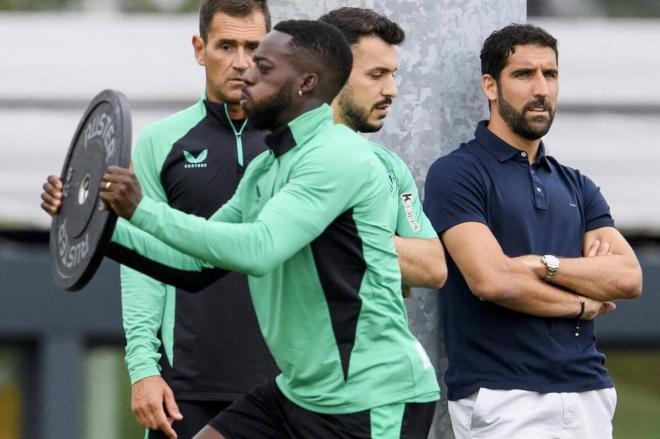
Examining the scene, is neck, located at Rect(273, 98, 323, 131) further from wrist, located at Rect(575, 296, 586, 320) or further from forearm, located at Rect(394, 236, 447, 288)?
wrist, located at Rect(575, 296, 586, 320)

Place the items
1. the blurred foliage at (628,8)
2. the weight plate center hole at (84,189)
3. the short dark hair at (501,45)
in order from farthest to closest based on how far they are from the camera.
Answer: the blurred foliage at (628,8)
the short dark hair at (501,45)
the weight plate center hole at (84,189)

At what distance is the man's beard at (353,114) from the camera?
458cm

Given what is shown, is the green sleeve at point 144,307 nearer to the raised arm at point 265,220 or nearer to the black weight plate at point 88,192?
the black weight plate at point 88,192

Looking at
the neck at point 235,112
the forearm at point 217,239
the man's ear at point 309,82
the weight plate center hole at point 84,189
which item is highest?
the man's ear at point 309,82

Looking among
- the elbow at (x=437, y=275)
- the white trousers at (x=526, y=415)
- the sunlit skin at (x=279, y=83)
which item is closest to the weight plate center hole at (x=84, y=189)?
the sunlit skin at (x=279, y=83)

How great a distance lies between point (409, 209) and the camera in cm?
449

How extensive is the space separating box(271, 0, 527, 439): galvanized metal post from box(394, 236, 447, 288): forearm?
1.48 feet

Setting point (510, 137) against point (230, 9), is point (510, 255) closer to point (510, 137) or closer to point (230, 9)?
point (510, 137)

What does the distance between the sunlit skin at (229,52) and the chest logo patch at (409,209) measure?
591mm

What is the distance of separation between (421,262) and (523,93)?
0.86 meters

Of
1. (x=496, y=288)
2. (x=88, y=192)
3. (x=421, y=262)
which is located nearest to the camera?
(x=88, y=192)

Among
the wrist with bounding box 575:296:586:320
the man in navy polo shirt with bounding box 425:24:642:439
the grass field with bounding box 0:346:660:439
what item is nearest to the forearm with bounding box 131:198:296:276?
the man in navy polo shirt with bounding box 425:24:642:439

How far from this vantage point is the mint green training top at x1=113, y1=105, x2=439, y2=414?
3.72 m

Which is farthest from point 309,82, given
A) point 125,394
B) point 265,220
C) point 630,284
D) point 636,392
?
point 636,392
